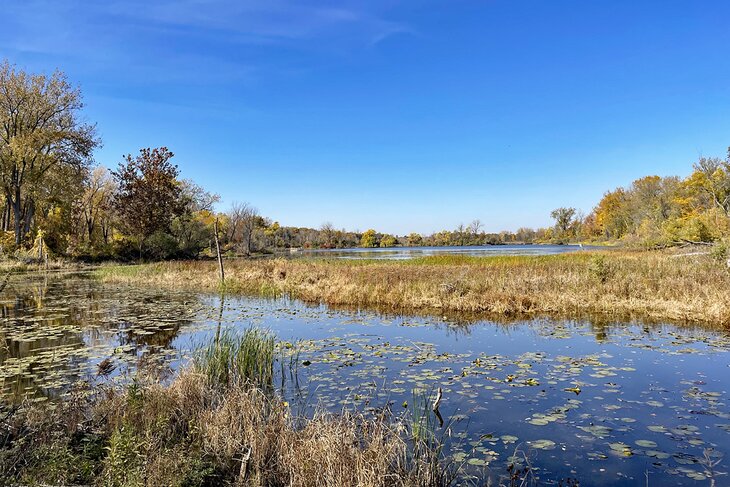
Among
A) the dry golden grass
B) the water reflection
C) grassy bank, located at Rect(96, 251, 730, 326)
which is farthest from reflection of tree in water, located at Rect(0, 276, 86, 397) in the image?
the water reflection

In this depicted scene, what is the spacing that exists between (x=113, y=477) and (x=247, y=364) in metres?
3.74

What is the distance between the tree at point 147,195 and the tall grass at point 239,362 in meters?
31.1

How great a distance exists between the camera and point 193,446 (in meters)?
4.33

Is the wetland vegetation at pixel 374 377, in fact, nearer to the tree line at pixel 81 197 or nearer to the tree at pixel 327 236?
the tree line at pixel 81 197

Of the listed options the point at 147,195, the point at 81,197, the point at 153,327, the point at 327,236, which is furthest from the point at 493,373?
the point at 327,236

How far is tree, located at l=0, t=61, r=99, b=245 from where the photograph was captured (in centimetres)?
3084

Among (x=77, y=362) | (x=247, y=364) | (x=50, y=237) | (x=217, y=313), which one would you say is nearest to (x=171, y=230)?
(x=50, y=237)

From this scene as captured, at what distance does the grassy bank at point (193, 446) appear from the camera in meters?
3.46

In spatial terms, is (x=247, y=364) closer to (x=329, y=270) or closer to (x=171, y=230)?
(x=329, y=270)

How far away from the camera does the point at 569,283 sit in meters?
15.5

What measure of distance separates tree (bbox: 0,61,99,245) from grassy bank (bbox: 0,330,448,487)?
34.8m

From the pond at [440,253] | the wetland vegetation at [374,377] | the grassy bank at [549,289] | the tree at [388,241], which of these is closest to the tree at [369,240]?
the tree at [388,241]

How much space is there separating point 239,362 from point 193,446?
8.36 ft

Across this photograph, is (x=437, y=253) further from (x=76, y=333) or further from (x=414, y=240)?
(x=414, y=240)
